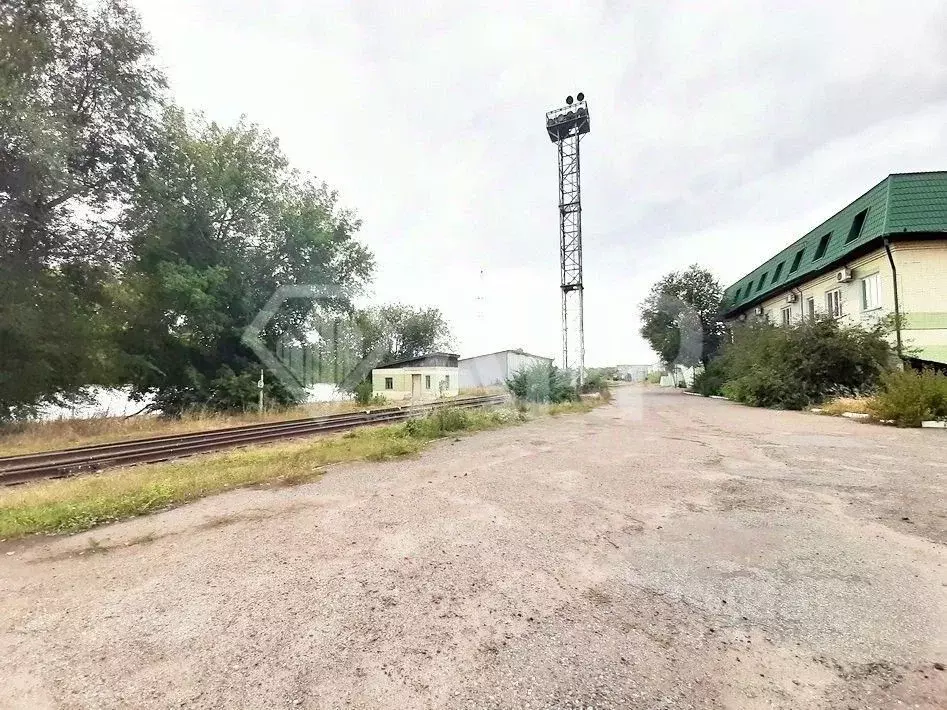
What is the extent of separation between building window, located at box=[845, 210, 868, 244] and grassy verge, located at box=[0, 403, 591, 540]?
64.5ft

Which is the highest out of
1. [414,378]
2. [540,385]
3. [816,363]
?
[816,363]

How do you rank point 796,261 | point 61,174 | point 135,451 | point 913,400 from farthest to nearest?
point 796,261, point 61,174, point 913,400, point 135,451

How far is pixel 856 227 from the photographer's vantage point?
18.7 meters

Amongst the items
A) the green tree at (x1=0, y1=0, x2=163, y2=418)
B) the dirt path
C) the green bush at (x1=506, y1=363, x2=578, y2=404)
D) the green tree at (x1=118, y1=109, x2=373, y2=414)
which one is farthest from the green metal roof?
the green tree at (x1=0, y1=0, x2=163, y2=418)

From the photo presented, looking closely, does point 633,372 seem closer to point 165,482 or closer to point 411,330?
point 411,330

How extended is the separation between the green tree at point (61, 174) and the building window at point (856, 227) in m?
26.9

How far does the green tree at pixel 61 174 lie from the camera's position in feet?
38.9

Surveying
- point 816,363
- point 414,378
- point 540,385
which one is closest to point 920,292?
point 816,363

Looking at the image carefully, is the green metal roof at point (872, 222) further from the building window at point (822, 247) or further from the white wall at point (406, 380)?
the white wall at point (406, 380)

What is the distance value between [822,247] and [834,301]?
2896 millimetres

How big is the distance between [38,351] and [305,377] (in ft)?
32.9

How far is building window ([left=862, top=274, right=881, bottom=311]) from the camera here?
666 inches

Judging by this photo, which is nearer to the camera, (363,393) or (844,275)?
(844,275)

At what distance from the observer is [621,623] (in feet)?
8.19
